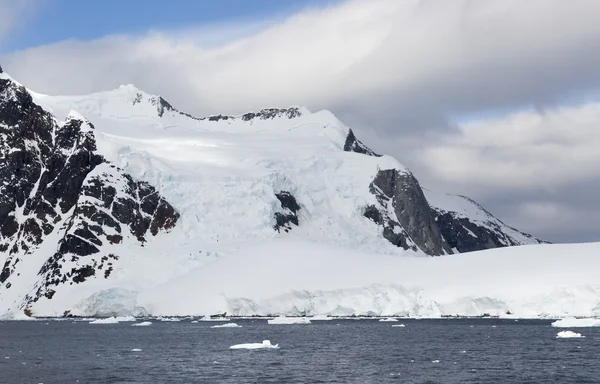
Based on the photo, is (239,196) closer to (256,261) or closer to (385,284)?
(256,261)

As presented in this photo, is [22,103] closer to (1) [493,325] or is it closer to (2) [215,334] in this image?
(2) [215,334]

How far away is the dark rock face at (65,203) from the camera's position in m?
171

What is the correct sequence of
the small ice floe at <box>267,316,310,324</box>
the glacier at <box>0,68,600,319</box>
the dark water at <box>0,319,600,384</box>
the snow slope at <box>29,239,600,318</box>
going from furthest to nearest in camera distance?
the glacier at <box>0,68,600,319</box> → the snow slope at <box>29,239,600,318</box> → the small ice floe at <box>267,316,310,324</box> → the dark water at <box>0,319,600,384</box>

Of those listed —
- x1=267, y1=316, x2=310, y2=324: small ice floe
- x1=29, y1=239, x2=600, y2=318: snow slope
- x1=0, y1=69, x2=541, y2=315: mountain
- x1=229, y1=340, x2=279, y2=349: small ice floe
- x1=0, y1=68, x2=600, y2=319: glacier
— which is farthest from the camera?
x1=0, y1=69, x2=541, y2=315: mountain

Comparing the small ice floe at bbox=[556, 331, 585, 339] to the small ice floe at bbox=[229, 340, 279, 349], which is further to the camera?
the small ice floe at bbox=[556, 331, 585, 339]

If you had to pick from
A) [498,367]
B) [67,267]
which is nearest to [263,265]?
[67,267]

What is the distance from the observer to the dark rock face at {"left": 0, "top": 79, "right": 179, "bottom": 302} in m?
171

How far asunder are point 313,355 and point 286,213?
108 metres

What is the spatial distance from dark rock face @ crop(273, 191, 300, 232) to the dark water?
64742 mm

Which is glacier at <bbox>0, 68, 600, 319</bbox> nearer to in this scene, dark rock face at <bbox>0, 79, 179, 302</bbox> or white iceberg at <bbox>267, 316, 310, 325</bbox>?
dark rock face at <bbox>0, 79, 179, 302</bbox>

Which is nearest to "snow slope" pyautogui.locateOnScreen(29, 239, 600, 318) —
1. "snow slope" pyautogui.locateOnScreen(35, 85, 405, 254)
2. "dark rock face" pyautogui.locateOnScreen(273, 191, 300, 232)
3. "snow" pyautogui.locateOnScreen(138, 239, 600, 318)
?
"snow" pyautogui.locateOnScreen(138, 239, 600, 318)

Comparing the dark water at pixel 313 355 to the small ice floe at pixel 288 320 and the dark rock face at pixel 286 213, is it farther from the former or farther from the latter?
the dark rock face at pixel 286 213

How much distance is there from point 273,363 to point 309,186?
129 metres

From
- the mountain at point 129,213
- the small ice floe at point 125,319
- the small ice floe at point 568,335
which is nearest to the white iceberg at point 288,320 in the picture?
the small ice floe at point 125,319
